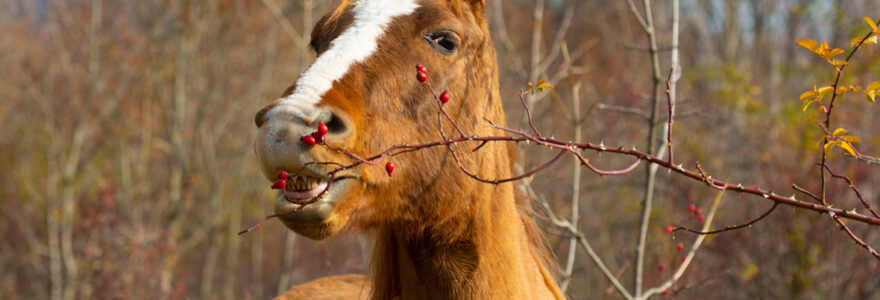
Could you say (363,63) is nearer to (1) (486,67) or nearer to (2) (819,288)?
(1) (486,67)

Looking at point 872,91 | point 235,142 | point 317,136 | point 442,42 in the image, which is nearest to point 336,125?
point 317,136

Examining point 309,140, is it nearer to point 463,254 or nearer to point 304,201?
point 304,201

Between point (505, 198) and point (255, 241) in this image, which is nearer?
point (505, 198)

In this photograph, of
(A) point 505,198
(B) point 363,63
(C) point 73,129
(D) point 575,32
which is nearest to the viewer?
(B) point 363,63

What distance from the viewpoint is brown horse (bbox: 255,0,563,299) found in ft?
7.54

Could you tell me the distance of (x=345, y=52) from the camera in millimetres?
2537

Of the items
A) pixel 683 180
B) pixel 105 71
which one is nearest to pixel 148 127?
pixel 105 71

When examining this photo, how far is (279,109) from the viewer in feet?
7.27

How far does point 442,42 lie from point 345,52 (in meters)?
0.46

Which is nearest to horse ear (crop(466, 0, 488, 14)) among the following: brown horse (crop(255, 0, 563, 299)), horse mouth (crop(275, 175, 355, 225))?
brown horse (crop(255, 0, 563, 299))

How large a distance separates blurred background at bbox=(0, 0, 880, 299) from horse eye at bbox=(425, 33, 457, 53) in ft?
15.2

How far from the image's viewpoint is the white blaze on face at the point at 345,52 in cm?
225

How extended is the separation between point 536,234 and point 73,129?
11747 mm

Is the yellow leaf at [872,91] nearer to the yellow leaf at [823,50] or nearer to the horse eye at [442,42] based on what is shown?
the yellow leaf at [823,50]
